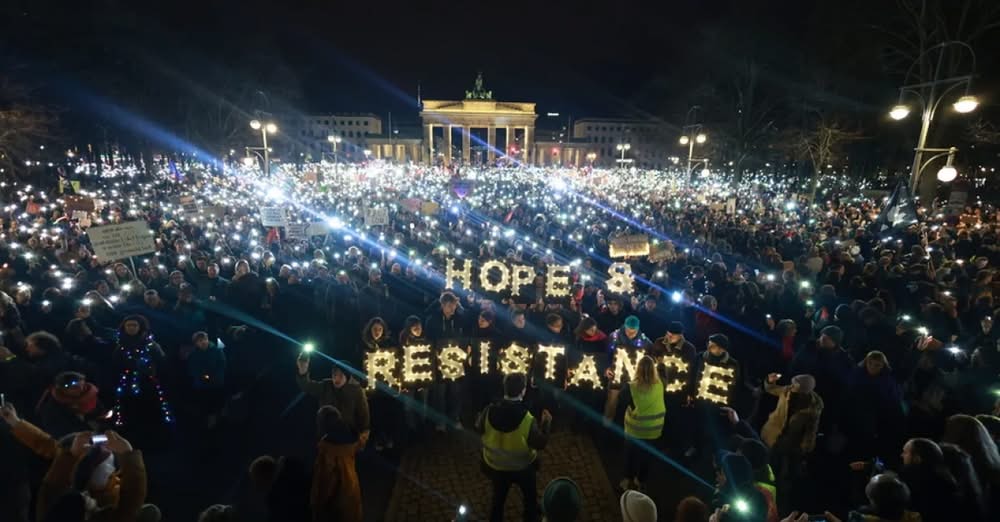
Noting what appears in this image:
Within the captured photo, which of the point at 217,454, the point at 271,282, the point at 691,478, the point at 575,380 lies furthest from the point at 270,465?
the point at 271,282

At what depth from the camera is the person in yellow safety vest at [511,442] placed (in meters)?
4.19

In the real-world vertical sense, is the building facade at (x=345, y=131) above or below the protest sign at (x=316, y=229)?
above

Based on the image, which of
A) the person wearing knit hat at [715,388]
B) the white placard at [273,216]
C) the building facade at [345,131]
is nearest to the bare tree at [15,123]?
the white placard at [273,216]

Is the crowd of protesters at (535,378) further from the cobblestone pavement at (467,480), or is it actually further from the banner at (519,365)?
the cobblestone pavement at (467,480)

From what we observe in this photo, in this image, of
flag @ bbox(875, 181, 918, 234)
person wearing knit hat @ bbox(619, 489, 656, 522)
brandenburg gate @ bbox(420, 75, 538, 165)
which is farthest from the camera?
brandenburg gate @ bbox(420, 75, 538, 165)

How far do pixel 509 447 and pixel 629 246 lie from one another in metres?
8.61

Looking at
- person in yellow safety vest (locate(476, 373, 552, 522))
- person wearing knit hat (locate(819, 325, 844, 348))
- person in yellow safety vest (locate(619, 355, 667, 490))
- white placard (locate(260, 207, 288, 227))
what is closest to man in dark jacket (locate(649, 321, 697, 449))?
person in yellow safety vest (locate(619, 355, 667, 490))

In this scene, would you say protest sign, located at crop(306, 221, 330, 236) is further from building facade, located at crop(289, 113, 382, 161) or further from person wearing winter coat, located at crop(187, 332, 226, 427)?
building facade, located at crop(289, 113, 382, 161)

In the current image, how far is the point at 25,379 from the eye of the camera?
4.91 metres

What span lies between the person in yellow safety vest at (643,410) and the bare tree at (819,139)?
1972 cm

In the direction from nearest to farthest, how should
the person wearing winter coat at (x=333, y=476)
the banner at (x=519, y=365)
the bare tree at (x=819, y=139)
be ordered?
1. the person wearing winter coat at (x=333, y=476)
2. the banner at (x=519, y=365)
3. the bare tree at (x=819, y=139)

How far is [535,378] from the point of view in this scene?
19.8 ft

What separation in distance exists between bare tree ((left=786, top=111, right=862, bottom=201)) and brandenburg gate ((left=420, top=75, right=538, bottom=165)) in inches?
2593

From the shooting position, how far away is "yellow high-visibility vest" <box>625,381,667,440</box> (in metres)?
5.09
